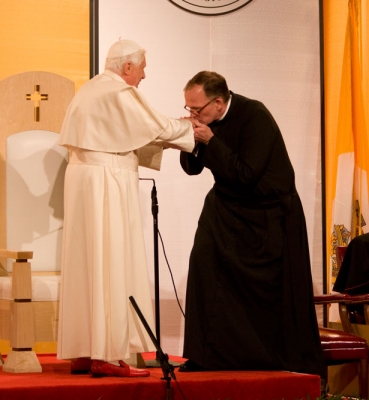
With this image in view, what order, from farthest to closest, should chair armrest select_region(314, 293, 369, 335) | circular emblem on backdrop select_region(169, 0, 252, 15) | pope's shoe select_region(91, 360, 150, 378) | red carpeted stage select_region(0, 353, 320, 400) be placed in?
1. circular emblem on backdrop select_region(169, 0, 252, 15)
2. chair armrest select_region(314, 293, 369, 335)
3. pope's shoe select_region(91, 360, 150, 378)
4. red carpeted stage select_region(0, 353, 320, 400)

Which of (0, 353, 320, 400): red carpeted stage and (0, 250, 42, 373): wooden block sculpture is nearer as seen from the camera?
(0, 353, 320, 400): red carpeted stage

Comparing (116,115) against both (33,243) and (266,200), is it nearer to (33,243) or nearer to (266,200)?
(266,200)

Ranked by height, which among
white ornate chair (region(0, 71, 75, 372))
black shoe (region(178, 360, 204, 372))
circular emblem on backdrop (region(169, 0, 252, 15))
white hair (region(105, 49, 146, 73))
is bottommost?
black shoe (region(178, 360, 204, 372))

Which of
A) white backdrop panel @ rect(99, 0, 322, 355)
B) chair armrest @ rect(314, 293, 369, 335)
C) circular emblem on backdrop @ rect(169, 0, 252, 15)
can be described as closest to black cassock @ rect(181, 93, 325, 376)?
chair armrest @ rect(314, 293, 369, 335)

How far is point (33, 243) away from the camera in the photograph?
15.3ft

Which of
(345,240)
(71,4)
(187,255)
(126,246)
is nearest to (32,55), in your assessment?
(71,4)

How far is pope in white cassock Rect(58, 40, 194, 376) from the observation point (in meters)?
3.62

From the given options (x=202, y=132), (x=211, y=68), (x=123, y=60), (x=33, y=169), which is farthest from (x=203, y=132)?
(x=211, y=68)

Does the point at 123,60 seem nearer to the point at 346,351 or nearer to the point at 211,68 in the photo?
the point at 211,68

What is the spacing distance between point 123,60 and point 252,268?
128cm

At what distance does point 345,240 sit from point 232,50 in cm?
169

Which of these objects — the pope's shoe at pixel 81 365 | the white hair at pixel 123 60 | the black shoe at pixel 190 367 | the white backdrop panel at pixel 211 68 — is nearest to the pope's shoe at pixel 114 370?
the pope's shoe at pixel 81 365

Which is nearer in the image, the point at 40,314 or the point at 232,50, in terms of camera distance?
the point at 40,314

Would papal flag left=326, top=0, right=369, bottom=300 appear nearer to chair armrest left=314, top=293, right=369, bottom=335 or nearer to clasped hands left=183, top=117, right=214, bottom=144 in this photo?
chair armrest left=314, top=293, right=369, bottom=335
